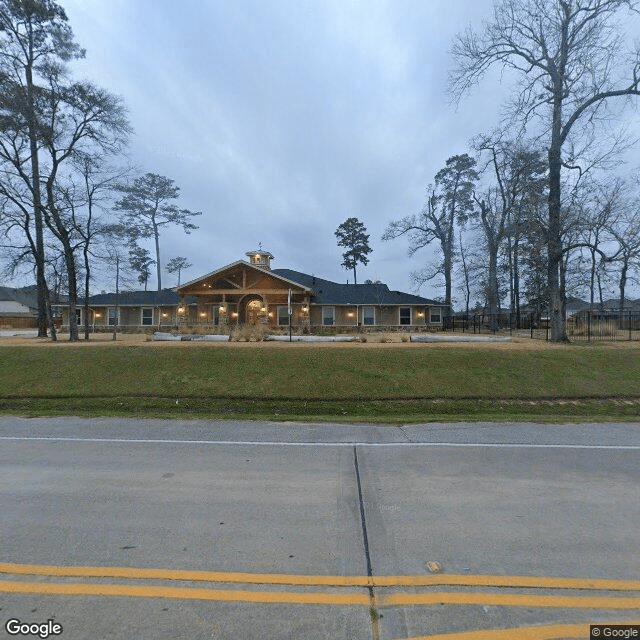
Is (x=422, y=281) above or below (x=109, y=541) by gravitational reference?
above

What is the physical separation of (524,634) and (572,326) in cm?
3040

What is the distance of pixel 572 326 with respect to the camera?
91.5 ft

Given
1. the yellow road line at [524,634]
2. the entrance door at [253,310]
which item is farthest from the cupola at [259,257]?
the yellow road line at [524,634]

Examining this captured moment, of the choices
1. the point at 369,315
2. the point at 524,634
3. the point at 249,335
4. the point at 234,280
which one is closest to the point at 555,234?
the point at 369,315

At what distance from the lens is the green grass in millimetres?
9906

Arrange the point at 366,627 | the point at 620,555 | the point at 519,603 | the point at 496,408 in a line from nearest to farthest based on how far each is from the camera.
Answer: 1. the point at 366,627
2. the point at 519,603
3. the point at 620,555
4. the point at 496,408

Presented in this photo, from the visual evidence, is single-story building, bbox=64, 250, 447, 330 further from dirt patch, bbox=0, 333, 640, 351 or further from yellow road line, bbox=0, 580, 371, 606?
yellow road line, bbox=0, 580, 371, 606

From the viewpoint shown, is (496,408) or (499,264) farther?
(499,264)

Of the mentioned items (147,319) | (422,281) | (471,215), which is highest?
(471,215)

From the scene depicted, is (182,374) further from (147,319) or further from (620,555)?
(147,319)

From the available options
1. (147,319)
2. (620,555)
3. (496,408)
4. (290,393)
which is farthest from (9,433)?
(147,319)

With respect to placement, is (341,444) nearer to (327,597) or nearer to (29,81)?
(327,597)

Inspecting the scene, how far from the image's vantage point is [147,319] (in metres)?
35.6

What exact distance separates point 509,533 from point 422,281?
3819 cm
